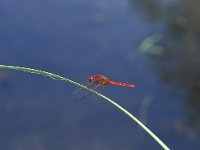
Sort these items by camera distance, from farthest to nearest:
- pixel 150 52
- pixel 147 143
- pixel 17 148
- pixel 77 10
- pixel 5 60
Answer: pixel 77 10 → pixel 150 52 → pixel 5 60 → pixel 147 143 → pixel 17 148

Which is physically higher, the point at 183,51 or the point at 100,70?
the point at 183,51

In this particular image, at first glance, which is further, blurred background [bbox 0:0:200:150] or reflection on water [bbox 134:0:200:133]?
reflection on water [bbox 134:0:200:133]

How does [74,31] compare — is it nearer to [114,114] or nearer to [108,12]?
[108,12]

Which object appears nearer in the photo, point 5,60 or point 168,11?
point 5,60

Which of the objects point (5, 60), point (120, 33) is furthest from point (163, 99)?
point (5, 60)

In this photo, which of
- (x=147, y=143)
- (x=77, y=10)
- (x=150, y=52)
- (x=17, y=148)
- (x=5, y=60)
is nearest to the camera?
(x=17, y=148)

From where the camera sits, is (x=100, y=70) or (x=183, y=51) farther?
(x=183, y=51)

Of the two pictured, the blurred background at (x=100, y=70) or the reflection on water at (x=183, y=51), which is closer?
the blurred background at (x=100, y=70)

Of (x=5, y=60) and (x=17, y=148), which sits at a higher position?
(x=5, y=60)
